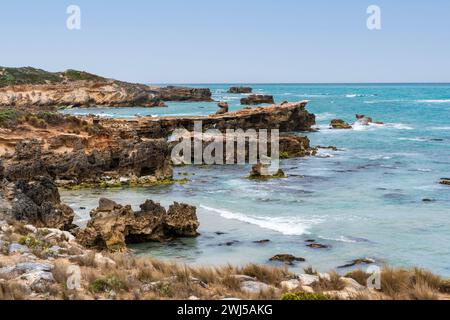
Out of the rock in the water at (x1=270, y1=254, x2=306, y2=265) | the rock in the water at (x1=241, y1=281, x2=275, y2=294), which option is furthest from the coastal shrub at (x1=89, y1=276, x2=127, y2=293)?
the rock in the water at (x1=270, y1=254, x2=306, y2=265)

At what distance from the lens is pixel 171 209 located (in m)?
25.0

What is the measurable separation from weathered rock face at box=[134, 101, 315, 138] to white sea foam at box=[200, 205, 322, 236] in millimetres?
27749

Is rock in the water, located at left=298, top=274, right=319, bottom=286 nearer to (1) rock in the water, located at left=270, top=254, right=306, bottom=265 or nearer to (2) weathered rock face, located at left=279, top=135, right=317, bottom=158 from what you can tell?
(1) rock in the water, located at left=270, top=254, right=306, bottom=265

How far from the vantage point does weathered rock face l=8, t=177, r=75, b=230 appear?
2288cm

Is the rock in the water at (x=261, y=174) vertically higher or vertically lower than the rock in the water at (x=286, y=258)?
higher

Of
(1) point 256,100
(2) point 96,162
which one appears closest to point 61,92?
(1) point 256,100

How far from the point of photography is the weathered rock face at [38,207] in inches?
901

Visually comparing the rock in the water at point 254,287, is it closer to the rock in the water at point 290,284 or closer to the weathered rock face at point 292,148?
the rock in the water at point 290,284

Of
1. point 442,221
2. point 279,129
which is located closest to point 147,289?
point 442,221

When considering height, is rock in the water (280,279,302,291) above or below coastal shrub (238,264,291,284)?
above

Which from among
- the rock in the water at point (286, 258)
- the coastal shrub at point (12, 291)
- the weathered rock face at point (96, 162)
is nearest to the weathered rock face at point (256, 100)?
the weathered rock face at point (96, 162)

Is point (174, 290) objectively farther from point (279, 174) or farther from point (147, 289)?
point (279, 174)

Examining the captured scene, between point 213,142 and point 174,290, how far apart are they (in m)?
39.7

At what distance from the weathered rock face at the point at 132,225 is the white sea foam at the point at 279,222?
11.5 ft
